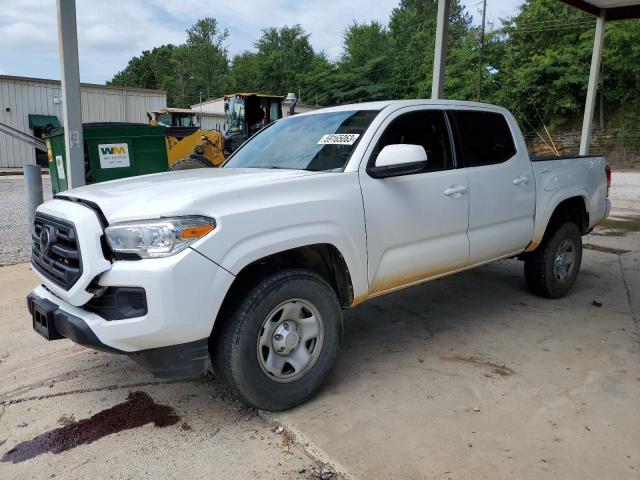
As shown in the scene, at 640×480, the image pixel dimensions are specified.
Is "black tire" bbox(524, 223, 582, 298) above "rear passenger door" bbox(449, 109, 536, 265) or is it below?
below

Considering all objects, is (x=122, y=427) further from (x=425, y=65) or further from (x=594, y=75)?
(x=425, y=65)

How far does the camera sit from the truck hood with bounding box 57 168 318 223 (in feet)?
8.49

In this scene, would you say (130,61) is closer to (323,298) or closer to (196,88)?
(196,88)

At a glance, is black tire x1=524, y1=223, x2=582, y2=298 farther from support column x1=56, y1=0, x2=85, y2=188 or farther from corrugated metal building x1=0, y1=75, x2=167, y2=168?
corrugated metal building x1=0, y1=75, x2=167, y2=168

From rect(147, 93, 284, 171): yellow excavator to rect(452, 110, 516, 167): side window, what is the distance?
783 cm

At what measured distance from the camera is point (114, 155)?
8312 millimetres

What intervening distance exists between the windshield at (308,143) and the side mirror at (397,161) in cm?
23

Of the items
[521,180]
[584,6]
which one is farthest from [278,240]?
[584,6]

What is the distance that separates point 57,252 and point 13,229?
7.07m

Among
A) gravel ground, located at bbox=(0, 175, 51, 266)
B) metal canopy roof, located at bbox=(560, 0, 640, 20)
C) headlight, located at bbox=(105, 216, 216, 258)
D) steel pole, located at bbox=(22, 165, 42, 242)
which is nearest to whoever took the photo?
headlight, located at bbox=(105, 216, 216, 258)

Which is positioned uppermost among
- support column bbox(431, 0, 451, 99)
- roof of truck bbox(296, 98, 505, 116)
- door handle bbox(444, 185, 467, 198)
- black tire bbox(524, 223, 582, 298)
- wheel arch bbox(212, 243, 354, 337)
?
support column bbox(431, 0, 451, 99)

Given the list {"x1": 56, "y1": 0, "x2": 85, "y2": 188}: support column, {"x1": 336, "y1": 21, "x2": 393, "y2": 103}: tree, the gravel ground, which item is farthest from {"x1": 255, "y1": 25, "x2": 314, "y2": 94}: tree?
{"x1": 56, "y1": 0, "x2": 85, "y2": 188}: support column

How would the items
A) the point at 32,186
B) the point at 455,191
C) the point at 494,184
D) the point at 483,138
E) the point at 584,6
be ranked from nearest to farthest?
1. the point at 455,191
2. the point at 494,184
3. the point at 483,138
4. the point at 32,186
5. the point at 584,6

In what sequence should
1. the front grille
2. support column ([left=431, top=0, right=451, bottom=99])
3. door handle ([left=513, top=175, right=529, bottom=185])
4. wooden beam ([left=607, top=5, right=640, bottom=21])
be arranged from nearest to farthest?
the front grille
door handle ([left=513, top=175, right=529, bottom=185])
support column ([left=431, top=0, right=451, bottom=99])
wooden beam ([left=607, top=5, right=640, bottom=21])
